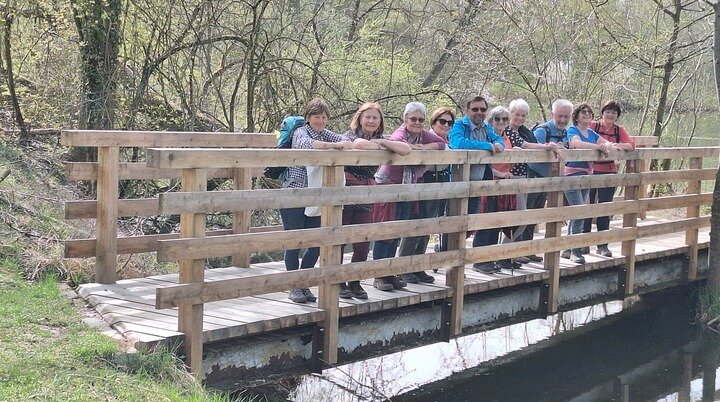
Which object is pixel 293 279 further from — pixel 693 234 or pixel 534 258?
pixel 693 234

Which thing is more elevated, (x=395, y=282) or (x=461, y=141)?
(x=461, y=141)

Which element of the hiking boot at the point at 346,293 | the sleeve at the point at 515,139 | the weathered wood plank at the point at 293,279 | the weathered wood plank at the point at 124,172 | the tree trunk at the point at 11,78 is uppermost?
the tree trunk at the point at 11,78

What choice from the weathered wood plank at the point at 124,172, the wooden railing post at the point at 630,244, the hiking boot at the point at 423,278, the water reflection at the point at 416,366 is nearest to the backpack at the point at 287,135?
the weathered wood plank at the point at 124,172

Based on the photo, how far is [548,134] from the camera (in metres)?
8.54

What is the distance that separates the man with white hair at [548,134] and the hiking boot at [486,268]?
69cm

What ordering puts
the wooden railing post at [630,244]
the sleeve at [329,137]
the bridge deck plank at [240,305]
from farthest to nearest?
the wooden railing post at [630,244]
the sleeve at [329,137]
the bridge deck plank at [240,305]

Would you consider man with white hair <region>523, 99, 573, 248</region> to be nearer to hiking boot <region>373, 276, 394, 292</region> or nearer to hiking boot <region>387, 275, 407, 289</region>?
hiking boot <region>387, 275, 407, 289</region>

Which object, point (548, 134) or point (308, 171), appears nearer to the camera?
point (308, 171)

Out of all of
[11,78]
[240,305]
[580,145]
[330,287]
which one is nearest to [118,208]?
[240,305]

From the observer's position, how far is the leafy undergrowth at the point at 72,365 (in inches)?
179

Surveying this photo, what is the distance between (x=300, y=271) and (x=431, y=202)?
5.78 ft

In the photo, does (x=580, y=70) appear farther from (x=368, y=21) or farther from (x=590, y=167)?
(x=590, y=167)

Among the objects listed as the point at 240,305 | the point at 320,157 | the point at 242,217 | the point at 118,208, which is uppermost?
the point at 320,157

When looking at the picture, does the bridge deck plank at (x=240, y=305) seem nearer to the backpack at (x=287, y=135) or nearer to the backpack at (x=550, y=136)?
the backpack at (x=287, y=135)
